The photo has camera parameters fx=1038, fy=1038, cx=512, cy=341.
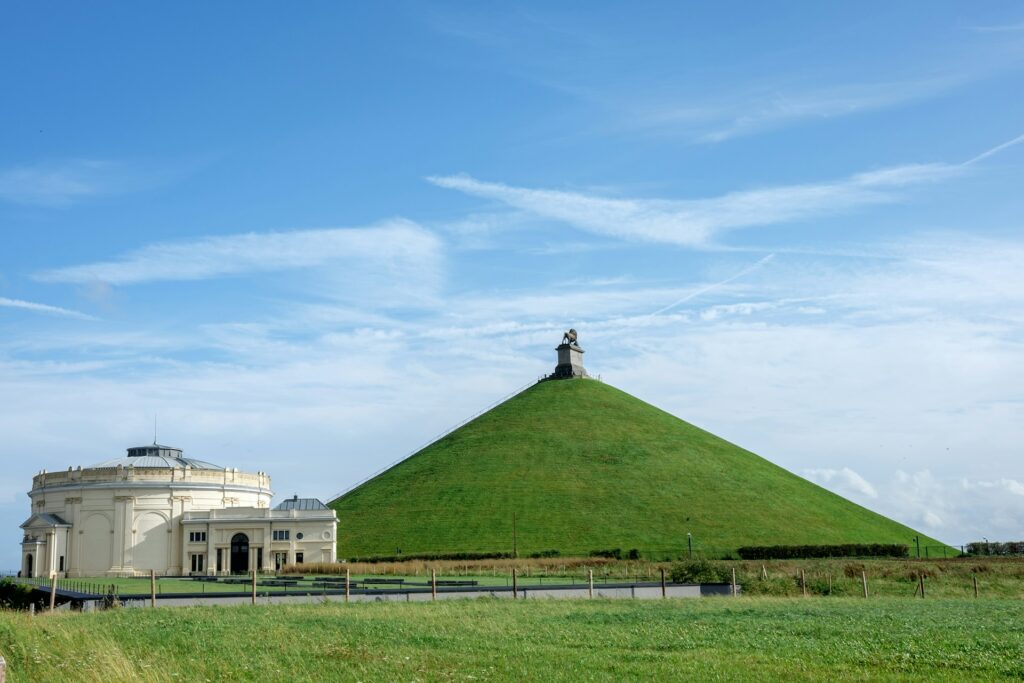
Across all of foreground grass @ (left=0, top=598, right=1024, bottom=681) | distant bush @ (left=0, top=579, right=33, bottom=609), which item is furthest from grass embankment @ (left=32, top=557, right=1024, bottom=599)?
foreground grass @ (left=0, top=598, right=1024, bottom=681)

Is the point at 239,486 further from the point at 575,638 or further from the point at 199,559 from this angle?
the point at 575,638

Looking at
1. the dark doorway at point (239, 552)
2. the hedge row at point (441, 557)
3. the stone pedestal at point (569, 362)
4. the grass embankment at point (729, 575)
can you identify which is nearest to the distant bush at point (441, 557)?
the hedge row at point (441, 557)

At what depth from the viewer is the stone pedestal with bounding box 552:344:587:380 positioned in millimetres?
168750

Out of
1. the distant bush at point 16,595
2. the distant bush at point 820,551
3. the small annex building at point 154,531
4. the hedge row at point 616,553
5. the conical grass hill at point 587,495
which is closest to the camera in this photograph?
the distant bush at point 16,595

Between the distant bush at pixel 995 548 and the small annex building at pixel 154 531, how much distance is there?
6441 centimetres

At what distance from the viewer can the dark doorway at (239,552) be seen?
294 feet

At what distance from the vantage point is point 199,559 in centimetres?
9038

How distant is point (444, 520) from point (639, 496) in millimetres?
22988

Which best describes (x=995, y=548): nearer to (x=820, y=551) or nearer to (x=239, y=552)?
(x=820, y=551)

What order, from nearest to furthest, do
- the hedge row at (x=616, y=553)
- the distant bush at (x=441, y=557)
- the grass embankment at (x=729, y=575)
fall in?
the grass embankment at (x=729, y=575) < the hedge row at (x=616, y=553) < the distant bush at (x=441, y=557)

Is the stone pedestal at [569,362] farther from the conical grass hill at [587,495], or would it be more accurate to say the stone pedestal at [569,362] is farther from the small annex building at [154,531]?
the small annex building at [154,531]

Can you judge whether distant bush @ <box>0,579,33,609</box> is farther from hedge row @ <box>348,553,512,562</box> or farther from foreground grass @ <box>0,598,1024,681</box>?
hedge row @ <box>348,553,512,562</box>

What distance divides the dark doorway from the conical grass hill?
64.9ft

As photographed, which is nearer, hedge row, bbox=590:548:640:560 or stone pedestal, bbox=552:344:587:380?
hedge row, bbox=590:548:640:560
